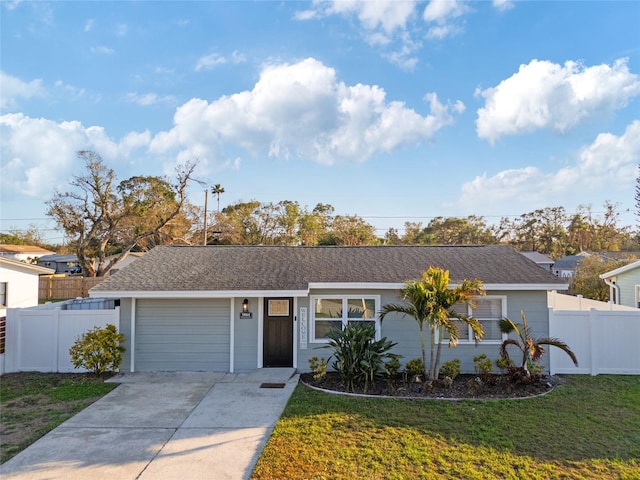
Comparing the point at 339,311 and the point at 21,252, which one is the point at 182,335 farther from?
the point at 21,252

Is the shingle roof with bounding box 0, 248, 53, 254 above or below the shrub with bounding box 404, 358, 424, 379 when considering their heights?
above

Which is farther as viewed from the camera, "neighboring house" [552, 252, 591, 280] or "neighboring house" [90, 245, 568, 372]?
"neighboring house" [552, 252, 591, 280]

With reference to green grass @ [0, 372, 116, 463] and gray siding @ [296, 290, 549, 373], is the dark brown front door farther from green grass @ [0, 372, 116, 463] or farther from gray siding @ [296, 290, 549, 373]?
green grass @ [0, 372, 116, 463]

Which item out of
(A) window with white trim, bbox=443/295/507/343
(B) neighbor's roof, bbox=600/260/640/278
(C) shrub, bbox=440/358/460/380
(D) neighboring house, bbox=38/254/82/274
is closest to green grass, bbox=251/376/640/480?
(C) shrub, bbox=440/358/460/380

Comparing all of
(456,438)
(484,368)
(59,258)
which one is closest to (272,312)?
(484,368)

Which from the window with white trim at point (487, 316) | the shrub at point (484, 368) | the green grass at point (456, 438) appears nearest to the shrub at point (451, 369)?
the shrub at point (484, 368)

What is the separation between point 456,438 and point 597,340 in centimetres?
581

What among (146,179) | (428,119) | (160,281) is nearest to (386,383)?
(160,281)

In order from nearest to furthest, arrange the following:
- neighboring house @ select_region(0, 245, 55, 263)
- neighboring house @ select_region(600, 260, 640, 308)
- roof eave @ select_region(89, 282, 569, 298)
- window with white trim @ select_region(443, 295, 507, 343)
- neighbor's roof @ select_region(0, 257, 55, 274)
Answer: roof eave @ select_region(89, 282, 569, 298) < window with white trim @ select_region(443, 295, 507, 343) < neighbor's roof @ select_region(0, 257, 55, 274) < neighboring house @ select_region(600, 260, 640, 308) < neighboring house @ select_region(0, 245, 55, 263)

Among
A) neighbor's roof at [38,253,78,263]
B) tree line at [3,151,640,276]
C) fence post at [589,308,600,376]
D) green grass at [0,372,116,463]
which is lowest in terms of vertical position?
green grass at [0,372,116,463]

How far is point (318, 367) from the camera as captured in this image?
8.16 meters

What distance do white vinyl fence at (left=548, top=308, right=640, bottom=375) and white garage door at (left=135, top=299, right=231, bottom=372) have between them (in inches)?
313

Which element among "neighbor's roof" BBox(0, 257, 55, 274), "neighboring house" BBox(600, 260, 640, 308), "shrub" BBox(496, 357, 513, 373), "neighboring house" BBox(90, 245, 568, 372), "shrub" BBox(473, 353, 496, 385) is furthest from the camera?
"neighboring house" BBox(600, 260, 640, 308)

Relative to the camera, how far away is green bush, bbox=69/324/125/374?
854 cm
